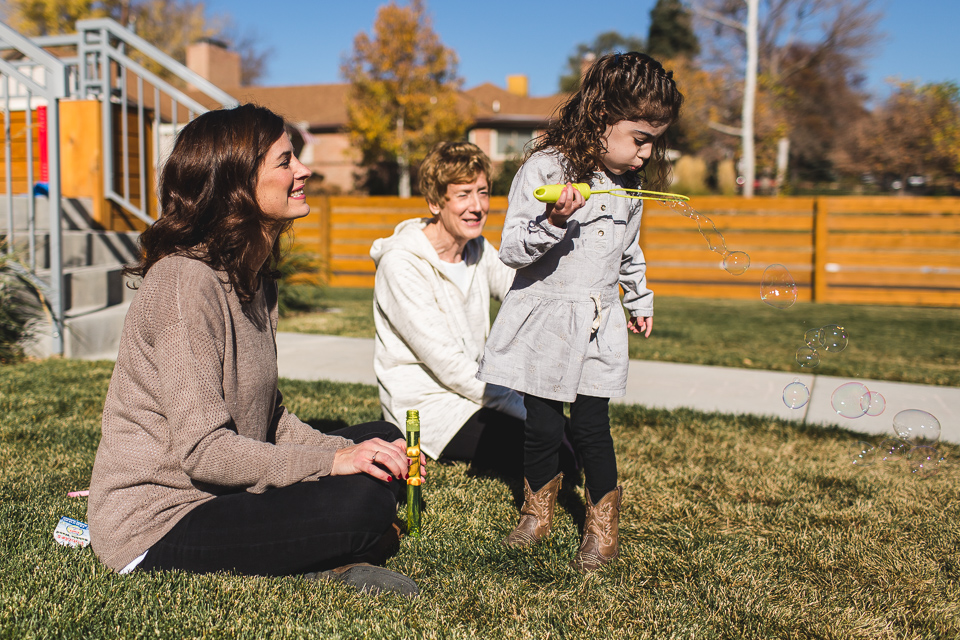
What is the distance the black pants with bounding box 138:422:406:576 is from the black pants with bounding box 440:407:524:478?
116 cm

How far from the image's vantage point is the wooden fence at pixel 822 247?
1165 cm

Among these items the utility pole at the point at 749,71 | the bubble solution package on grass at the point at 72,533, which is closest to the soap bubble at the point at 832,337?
the bubble solution package on grass at the point at 72,533

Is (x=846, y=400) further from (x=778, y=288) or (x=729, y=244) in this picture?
(x=729, y=244)

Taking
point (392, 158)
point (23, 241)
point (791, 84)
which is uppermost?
point (791, 84)

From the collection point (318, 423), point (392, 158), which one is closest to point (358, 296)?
point (318, 423)

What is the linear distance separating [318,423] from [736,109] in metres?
29.3

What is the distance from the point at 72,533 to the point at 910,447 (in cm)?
378

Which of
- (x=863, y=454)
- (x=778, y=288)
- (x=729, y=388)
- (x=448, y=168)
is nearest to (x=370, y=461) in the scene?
(x=448, y=168)

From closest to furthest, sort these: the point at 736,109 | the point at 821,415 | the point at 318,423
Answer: the point at 318,423
the point at 821,415
the point at 736,109

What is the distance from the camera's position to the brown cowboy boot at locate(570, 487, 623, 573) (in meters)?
2.58

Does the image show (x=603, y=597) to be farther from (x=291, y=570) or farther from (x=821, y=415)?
(x=821, y=415)

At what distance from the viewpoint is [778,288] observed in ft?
10.8

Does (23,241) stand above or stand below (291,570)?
above

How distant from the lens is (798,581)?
2.49m
